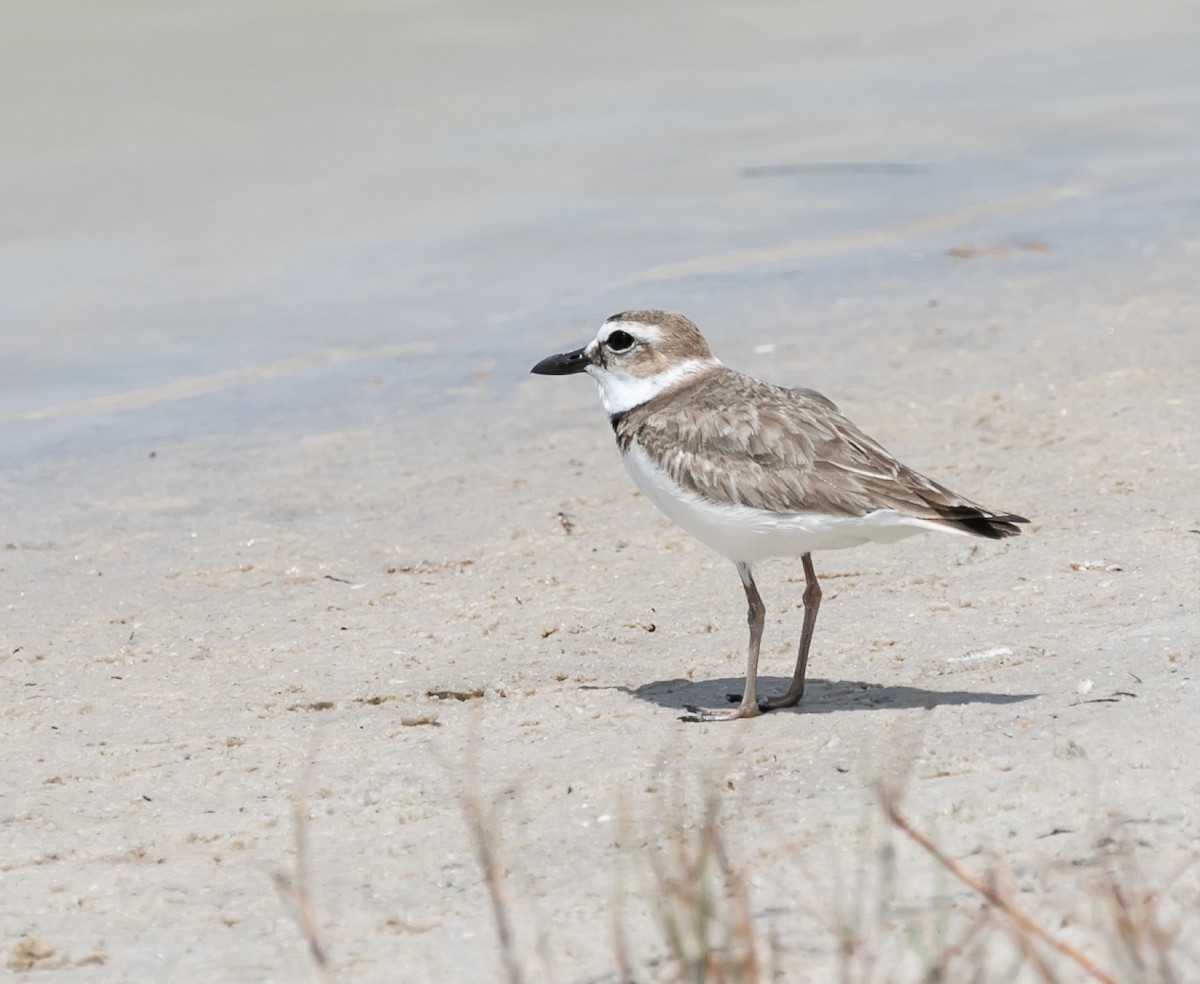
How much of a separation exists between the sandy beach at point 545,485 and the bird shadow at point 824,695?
0.03 metres

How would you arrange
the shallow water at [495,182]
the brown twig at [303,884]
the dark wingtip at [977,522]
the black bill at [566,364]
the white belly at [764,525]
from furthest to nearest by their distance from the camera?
the shallow water at [495,182], the black bill at [566,364], the white belly at [764,525], the dark wingtip at [977,522], the brown twig at [303,884]

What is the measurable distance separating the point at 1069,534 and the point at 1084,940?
3761 millimetres

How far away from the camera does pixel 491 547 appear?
793cm

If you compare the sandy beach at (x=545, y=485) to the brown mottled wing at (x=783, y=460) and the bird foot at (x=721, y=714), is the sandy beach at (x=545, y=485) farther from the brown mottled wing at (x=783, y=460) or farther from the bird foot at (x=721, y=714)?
the brown mottled wing at (x=783, y=460)

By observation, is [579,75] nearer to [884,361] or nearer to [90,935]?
[884,361]

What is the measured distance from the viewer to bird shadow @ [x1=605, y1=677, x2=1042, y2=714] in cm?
554

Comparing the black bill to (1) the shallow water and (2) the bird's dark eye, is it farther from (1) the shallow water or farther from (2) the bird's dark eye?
(1) the shallow water

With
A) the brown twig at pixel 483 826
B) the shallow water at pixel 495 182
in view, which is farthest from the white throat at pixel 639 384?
the shallow water at pixel 495 182

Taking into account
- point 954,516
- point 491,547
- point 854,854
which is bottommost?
point 491,547

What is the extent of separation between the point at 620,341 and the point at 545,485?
7.40ft

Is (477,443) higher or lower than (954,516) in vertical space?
lower

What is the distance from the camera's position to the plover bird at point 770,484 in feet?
18.2

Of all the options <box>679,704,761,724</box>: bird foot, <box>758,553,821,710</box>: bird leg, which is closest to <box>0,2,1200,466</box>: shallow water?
<box>758,553,821,710</box>: bird leg

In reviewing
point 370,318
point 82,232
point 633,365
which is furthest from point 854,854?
point 82,232
